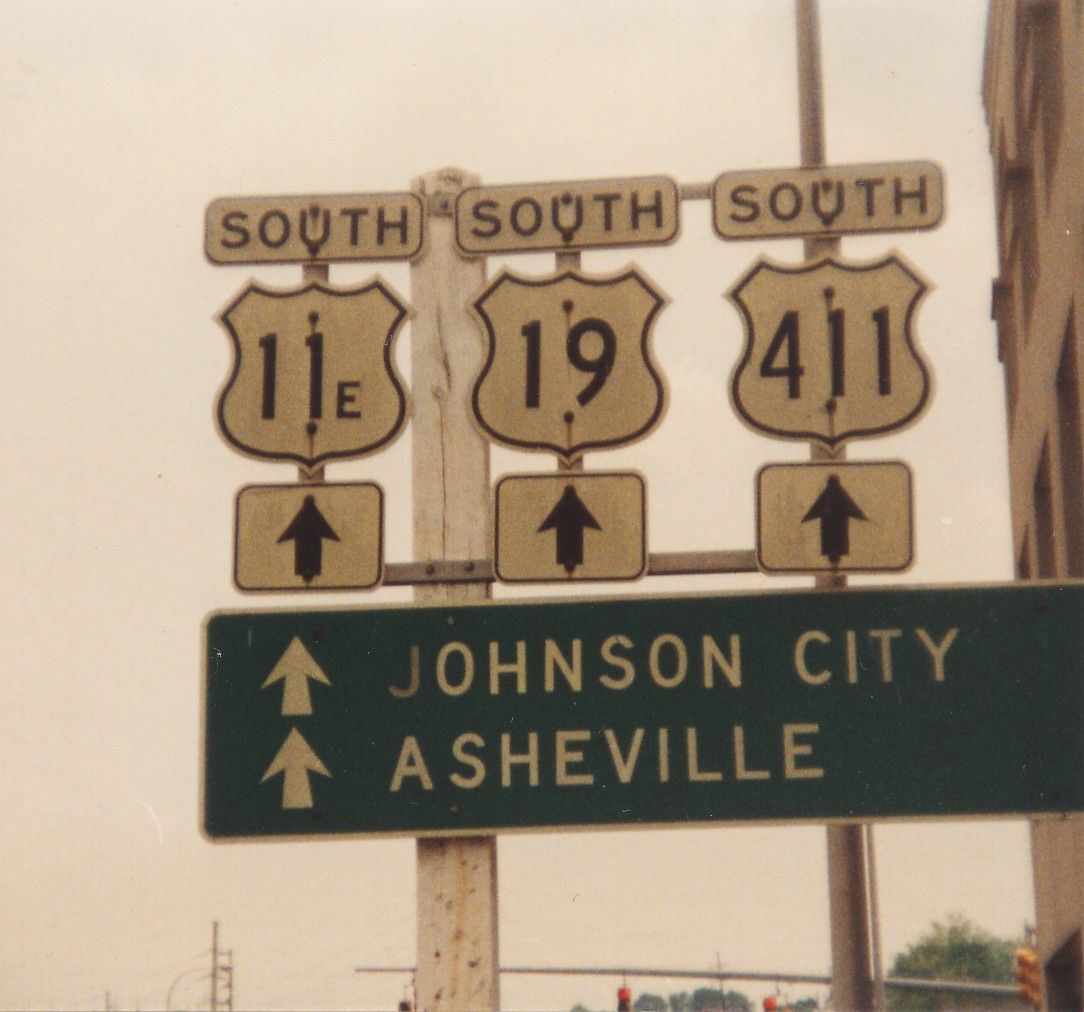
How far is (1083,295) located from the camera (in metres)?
13.2

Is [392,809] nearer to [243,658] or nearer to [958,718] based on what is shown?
[243,658]

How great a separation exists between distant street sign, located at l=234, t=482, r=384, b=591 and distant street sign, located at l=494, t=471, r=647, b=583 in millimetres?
446

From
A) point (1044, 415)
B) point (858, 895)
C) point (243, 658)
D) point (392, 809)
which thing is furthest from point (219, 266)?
point (1044, 415)

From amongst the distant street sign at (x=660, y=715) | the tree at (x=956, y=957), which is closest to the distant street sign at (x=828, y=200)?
the distant street sign at (x=660, y=715)

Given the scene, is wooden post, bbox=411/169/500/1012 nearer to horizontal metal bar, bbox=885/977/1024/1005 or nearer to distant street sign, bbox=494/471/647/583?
distant street sign, bbox=494/471/647/583

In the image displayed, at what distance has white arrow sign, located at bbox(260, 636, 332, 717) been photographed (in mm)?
6145

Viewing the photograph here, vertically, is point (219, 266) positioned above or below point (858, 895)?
above

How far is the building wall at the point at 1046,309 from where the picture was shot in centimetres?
1415

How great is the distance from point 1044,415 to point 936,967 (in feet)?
361

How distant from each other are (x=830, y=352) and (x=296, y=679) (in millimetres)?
2139

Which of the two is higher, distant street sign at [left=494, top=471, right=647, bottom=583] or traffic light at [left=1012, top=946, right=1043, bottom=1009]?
distant street sign at [left=494, top=471, right=647, bottom=583]

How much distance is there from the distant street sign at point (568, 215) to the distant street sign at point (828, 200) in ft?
0.73

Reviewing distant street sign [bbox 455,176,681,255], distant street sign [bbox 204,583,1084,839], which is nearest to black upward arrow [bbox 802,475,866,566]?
distant street sign [bbox 204,583,1084,839]

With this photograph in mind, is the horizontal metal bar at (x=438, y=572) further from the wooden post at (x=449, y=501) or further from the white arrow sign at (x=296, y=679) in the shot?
the white arrow sign at (x=296, y=679)
